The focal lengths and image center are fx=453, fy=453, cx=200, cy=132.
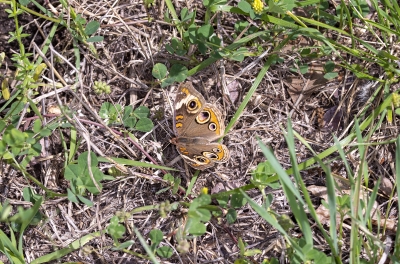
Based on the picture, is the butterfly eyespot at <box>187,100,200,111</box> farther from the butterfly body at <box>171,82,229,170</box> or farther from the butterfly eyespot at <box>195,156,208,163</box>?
the butterfly eyespot at <box>195,156,208,163</box>

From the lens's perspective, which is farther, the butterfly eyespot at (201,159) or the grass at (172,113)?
the grass at (172,113)

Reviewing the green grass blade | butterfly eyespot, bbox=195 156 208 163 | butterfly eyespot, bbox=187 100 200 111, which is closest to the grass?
the green grass blade

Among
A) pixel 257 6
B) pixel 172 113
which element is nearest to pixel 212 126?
pixel 172 113

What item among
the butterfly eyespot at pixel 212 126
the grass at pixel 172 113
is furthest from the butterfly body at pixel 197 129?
the grass at pixel 172 113

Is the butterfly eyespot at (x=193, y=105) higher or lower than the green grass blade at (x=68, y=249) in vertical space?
higher

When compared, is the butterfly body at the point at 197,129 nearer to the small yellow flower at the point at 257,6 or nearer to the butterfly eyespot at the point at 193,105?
the butterfly eyespot at the point at 193,105
